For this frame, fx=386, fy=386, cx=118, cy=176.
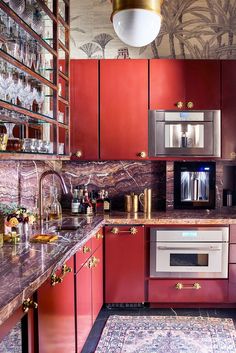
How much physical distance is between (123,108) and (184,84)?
0.61m

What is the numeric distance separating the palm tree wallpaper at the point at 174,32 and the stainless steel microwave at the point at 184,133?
0.75 m

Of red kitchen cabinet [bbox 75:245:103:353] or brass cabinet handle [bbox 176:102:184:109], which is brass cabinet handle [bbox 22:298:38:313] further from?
brass cabinet handle [bbox 176:102:184:109]

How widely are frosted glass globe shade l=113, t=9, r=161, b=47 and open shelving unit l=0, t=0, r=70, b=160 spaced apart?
574mm

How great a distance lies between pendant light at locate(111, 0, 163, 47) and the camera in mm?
1728

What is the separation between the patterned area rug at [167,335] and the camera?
2.76 metres

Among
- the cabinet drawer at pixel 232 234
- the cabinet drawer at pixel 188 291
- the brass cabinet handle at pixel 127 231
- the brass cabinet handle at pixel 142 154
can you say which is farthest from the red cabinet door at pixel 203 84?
the cabinet drawer at pixel 188 291

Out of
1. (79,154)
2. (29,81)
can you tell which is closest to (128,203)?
(79,154)

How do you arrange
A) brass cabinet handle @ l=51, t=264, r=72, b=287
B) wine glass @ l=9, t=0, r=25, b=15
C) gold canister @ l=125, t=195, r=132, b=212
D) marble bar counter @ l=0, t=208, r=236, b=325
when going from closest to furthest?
marble bar counter @ l=0, t=208, r=236, b=325, brass cabinet handle @ l=51, t=264, r=72, b=287, wine glass @ l=9, t=0, r=25, b=15, gold canister @ l=125, t=195, r=132, b=212

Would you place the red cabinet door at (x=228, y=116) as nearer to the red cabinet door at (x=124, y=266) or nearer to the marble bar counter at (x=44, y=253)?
the marble bar counter at (x=44, y=253)

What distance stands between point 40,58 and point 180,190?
193 cm

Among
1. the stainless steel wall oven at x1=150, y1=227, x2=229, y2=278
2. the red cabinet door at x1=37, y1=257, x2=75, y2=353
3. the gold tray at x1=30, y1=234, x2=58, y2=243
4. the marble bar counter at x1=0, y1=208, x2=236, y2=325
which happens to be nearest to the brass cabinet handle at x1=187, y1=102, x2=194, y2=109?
the marble bar counter at x1=0, y1=208, x2=236, y2=325

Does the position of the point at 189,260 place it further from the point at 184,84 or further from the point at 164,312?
the point at 184,84

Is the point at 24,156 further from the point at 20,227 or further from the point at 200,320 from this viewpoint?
the point at 200,320

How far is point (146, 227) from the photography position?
3.39 m
